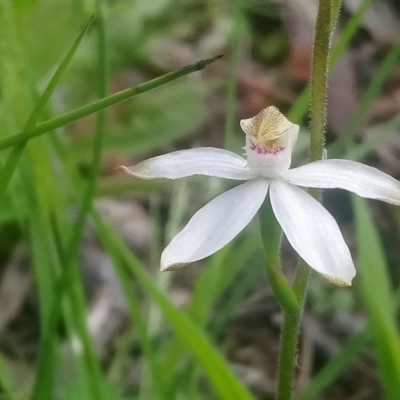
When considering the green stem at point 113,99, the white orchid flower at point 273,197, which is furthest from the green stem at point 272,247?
the green stem at point 113,99

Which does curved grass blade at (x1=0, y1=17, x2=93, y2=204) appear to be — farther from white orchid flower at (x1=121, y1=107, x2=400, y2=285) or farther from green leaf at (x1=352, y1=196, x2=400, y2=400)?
green leaf at (x1=352, y1=196, x2=400, y2=400)

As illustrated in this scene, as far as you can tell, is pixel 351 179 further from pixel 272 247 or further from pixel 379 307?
pixel 379 307

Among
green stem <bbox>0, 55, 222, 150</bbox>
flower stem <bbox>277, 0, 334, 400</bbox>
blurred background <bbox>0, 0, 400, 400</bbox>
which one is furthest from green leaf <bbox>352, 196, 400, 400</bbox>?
green stem <bbox>0, 55, 222, 150</bbox>

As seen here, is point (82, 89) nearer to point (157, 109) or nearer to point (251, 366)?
point (157, 109)

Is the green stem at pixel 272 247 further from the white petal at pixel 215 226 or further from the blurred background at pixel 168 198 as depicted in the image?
the blurred background at pixel 168 198

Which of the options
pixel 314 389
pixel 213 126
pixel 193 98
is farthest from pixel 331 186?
pixel 213 126

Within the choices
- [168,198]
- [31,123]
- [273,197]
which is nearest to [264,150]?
[273,197]

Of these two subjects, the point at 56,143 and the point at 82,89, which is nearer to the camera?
the point at 56,143
